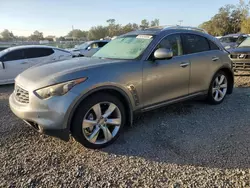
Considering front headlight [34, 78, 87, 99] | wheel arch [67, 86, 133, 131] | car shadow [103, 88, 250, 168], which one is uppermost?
front headlight [34, 78, 87, 99]

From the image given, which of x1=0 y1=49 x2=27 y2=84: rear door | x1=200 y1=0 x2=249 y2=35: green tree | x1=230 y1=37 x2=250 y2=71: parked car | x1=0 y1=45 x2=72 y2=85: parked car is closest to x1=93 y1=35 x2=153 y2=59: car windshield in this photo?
x1=0 y1=45 x2=72 y2=85: parked car

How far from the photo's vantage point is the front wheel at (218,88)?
484 cm

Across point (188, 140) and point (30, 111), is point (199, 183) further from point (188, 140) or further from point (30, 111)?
point (30, 111)

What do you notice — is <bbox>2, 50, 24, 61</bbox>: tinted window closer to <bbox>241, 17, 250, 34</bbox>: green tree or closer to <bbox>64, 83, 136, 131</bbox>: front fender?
<bbox>64, 83, 136, 131</bbox>: front fender

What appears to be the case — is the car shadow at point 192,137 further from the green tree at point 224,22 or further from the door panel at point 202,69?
the green tree at point 224,22

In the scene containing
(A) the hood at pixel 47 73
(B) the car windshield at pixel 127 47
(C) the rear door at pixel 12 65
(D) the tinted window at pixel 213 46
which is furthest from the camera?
(C) the rear door at pixel 12 65

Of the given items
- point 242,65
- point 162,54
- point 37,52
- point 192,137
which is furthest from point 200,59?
point 37,52

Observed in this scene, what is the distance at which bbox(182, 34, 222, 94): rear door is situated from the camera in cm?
429

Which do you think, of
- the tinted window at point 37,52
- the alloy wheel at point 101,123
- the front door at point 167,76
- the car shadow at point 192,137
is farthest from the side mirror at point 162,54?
the tinted window at point 37,52

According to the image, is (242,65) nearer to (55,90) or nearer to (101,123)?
(101,123)

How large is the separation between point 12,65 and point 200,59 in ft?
20.6

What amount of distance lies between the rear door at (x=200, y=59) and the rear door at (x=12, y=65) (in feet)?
19.7

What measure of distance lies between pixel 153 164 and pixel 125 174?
409mm

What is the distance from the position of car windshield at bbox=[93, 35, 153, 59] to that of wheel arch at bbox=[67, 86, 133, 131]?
2.23ft
